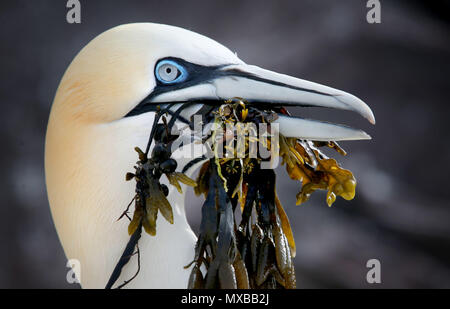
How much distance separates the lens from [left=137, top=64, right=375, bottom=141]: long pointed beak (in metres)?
1.15

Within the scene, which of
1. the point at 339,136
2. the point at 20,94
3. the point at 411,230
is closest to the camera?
the point at 339,136

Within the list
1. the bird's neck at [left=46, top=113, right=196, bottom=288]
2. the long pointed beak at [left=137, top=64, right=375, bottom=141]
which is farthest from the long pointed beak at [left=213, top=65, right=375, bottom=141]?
the bird's neck at [left=46, top=113, right=196, bottom=288]

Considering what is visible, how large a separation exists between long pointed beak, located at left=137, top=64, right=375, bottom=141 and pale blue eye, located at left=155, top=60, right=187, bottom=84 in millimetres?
16

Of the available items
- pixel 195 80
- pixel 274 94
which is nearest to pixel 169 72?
pixel 195 80

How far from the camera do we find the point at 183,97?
117 centimetres

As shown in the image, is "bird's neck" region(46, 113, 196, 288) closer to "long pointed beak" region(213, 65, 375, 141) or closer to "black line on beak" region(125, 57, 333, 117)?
"black line on beak" region(125, 57, 333, 117)

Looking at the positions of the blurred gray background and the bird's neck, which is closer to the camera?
the bird's neck

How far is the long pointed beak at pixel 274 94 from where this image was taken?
1149mm

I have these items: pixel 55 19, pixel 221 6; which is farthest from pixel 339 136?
pixel 55 19

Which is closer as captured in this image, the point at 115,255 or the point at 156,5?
the point at 115,255

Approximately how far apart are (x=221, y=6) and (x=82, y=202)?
3.86 feet

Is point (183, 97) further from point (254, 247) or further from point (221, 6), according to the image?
point (221, 6)

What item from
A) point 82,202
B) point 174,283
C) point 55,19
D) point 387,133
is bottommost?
point 174,283

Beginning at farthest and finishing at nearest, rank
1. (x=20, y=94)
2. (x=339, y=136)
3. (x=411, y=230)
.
→ 1. (x=411, y=230)
2. (x=20, y=94)
3. (x=339, y=136)
